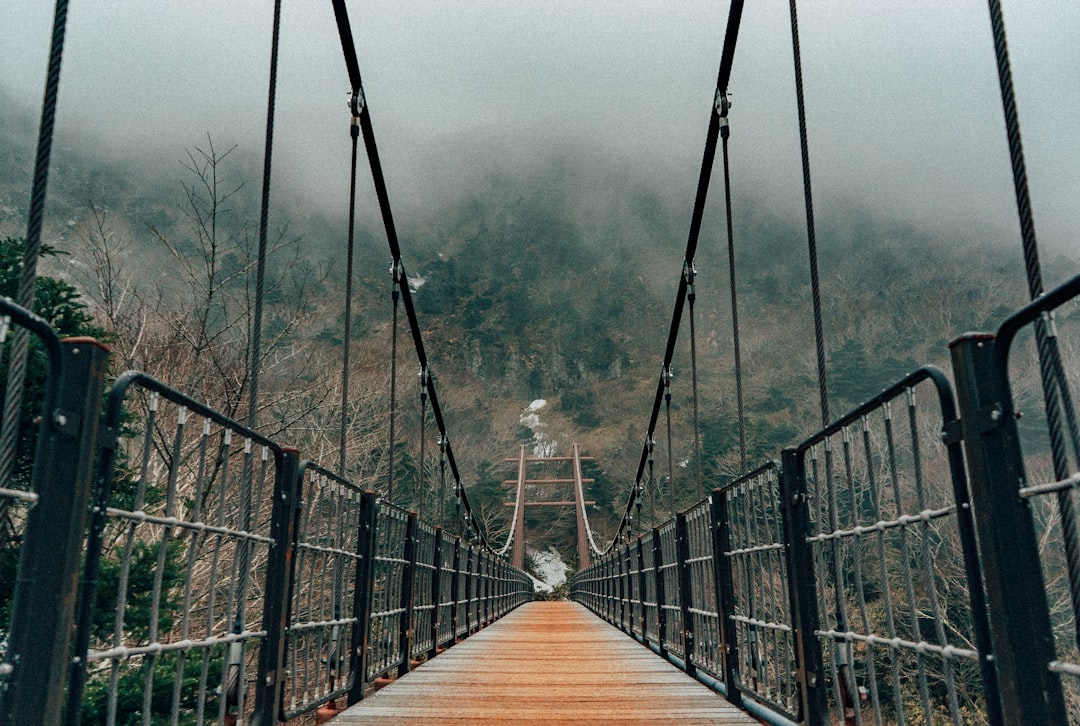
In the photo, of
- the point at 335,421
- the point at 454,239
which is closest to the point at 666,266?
the point at 454,239

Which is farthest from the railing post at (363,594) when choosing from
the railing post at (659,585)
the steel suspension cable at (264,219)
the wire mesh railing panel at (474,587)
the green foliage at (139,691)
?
the wire mesh railing panel at (474,587)

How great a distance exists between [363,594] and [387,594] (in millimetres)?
562

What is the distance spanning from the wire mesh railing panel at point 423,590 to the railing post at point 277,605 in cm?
196

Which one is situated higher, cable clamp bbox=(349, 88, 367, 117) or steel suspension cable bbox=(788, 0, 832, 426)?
cable clamp bbox=(349, 88, 367, 117)

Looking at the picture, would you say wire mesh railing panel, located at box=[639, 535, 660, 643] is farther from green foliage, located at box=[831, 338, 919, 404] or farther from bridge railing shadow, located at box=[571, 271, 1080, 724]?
green foliage, located at box=[831, 338, 919, 404]

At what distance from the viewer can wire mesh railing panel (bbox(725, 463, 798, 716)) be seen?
7.27 ft

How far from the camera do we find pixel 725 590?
283cm

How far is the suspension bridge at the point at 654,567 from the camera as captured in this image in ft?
3.49

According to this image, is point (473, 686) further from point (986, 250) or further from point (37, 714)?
point (986, 250)

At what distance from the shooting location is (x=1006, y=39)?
1.69 meters

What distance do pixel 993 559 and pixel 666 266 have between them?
271ft

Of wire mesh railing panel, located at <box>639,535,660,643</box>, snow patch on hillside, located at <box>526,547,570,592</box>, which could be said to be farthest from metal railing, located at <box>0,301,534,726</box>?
snow patch on hillside, located at <box>526,547,570,592</box>

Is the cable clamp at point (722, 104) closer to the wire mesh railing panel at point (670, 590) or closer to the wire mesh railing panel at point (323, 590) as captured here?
the wire mesh railing panel at point (670, 590)

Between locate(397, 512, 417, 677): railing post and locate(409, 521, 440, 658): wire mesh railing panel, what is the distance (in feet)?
0.25
